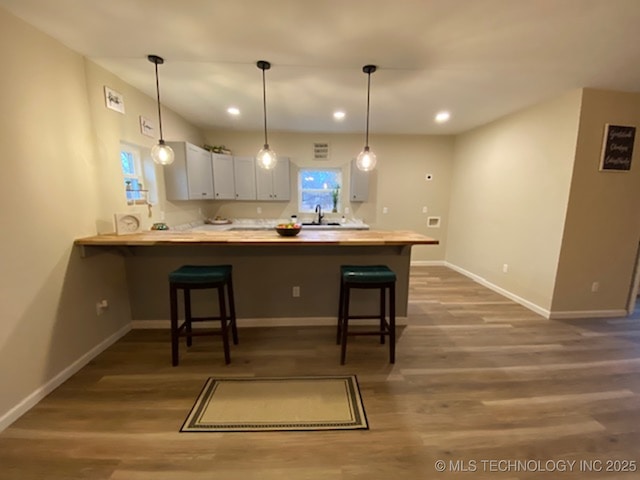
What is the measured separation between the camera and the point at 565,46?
2.03 meters

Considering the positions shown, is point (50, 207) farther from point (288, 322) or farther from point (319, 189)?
point (319, 189)

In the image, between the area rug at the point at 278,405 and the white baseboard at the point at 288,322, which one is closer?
the area rug at the point at 278,405

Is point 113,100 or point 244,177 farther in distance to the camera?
point 244,177

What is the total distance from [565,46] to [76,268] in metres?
4.14

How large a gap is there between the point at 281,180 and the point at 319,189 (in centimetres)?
79

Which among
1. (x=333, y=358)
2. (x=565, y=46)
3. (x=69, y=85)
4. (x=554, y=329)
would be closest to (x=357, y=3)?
(x=565, y=46)

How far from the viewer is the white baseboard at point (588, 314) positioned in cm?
321

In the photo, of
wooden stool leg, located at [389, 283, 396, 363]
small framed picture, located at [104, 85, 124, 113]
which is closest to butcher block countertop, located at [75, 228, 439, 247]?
wooden stool leg, located at [389, 283, 396, 363]

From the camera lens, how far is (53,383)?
1987 mm

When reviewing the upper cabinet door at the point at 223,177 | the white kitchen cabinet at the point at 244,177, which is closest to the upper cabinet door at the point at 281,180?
the white kitchen cabinet at the point at 244,177

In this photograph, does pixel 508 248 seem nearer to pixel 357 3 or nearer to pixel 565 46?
pixel 565 46

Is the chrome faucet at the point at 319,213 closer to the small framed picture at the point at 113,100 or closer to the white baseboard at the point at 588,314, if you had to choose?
the small framed picture at the point at 113,100

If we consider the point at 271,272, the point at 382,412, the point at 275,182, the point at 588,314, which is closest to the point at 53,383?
the point at 271,272

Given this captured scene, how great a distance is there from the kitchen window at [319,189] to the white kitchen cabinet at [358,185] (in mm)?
333
